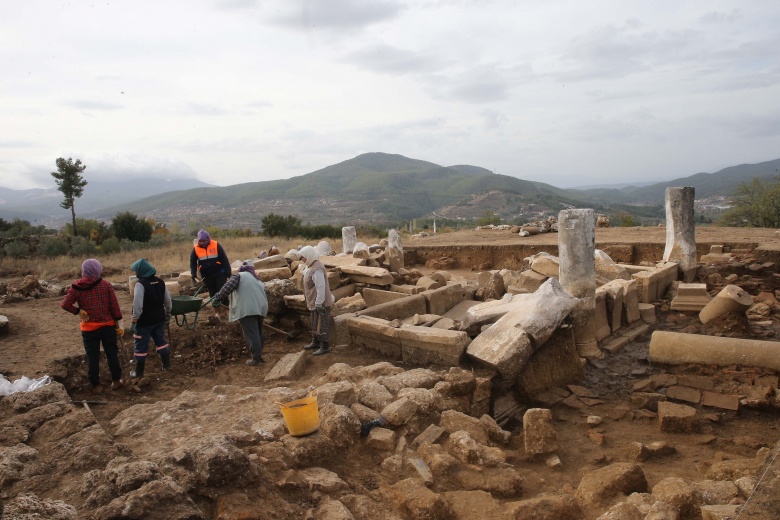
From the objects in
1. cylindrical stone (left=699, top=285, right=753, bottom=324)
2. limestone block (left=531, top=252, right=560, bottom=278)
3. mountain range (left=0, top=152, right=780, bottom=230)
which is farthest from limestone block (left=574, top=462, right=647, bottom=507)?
mountain range (left=0, top=152, right=780, bottom=230)

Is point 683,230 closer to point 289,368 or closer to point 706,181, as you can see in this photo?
point 289,368

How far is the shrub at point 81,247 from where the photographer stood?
68.0ft

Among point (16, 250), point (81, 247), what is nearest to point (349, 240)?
point (81, 247)

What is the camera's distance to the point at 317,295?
705 centimetres

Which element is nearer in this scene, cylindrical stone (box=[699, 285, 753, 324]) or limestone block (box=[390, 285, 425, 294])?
cylindrical stone (box=[699, 285, 753, 324])

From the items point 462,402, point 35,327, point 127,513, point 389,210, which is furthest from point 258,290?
point 389,210

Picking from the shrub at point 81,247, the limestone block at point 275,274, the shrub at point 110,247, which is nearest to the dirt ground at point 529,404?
the limestone block at point 275,274

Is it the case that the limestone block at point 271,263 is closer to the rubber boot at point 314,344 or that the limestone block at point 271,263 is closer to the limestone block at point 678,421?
the rubber boot at point 314,344

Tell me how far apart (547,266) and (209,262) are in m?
6.39

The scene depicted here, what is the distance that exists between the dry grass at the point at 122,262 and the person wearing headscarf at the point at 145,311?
9.16 metres

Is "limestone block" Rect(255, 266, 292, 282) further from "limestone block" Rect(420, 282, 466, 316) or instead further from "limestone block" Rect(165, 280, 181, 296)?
"limestone block" Rect(420, 282, 466, 316)

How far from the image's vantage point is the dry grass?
16281mm

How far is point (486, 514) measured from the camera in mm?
3346

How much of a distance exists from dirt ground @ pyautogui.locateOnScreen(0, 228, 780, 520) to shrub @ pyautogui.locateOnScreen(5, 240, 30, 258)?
37.2 ft
